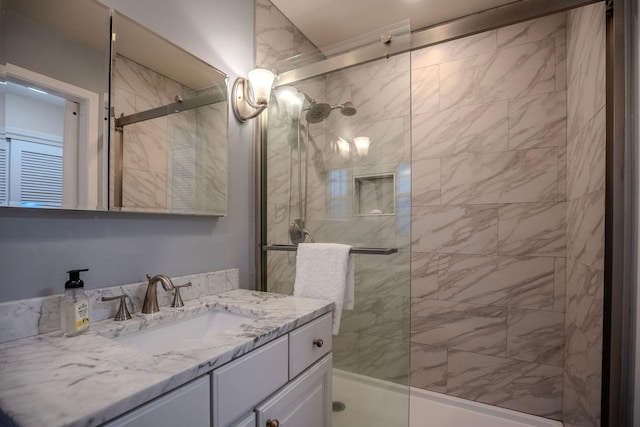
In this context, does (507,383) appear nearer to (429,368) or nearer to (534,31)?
(429,368)

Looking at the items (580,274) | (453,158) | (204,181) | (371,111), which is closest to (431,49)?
(453,158)

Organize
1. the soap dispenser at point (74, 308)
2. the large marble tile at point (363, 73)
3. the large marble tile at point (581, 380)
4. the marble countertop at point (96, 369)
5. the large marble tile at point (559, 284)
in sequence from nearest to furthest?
the marble countertop at point (96, 369), the soap dispenser at point (74, 308), the large marble tile at point (581, 380), the large marble tile at point (363, 73), the large marble tile at point (559, 284)

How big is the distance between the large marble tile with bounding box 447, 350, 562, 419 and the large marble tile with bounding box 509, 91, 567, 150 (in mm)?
1386

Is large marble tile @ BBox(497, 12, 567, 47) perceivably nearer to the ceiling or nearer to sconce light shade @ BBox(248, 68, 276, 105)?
the ceiling

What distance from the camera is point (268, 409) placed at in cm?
88

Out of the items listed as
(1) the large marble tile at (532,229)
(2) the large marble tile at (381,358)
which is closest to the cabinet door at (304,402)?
(2) the large marble tile at (381,358)

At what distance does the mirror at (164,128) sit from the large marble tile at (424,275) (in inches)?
56.6

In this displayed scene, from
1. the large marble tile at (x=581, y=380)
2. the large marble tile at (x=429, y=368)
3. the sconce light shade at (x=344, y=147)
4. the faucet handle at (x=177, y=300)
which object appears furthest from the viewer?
the large marble tile at (x=429, y=368)

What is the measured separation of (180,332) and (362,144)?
115 centimetres

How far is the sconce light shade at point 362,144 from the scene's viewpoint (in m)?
1.52

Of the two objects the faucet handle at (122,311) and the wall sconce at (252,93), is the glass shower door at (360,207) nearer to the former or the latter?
the wall sconce at (252,93)

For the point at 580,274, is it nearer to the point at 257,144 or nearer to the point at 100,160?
the point at 257,144

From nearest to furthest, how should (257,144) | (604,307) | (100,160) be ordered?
(100,160), (604,307), (257,144)

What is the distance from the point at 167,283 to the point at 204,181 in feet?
1.65
